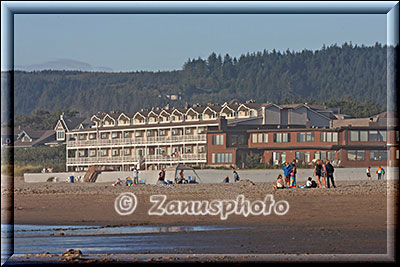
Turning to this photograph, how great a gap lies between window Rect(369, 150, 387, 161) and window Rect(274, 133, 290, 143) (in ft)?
20.3

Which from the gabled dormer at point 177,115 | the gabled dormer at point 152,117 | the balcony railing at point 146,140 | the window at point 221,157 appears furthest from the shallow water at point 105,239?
the gabled dormer at point 177,115

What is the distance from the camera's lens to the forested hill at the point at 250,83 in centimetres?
6328

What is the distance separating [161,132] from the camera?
63719 mm

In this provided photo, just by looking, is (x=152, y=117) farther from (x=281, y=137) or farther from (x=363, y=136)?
(x=363, y=136)

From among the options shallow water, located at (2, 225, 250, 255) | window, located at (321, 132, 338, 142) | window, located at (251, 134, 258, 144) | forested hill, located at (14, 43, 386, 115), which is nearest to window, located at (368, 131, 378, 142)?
window, located at (321, 132, 338, 142)

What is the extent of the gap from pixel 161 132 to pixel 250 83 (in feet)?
79.0

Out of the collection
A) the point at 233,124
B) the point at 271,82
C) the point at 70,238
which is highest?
the point at 271,82

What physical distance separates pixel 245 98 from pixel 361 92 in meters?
17.3

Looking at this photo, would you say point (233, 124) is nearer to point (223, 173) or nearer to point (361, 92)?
point (223, 173)

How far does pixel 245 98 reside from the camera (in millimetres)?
84000

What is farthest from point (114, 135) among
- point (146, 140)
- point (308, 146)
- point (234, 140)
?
point (308, 146)

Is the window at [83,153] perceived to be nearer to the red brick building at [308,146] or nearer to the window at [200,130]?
the window at [200,130]

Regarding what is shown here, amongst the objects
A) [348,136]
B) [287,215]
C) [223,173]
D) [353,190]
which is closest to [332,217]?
[287,215]

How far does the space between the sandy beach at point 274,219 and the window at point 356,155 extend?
25214mm
